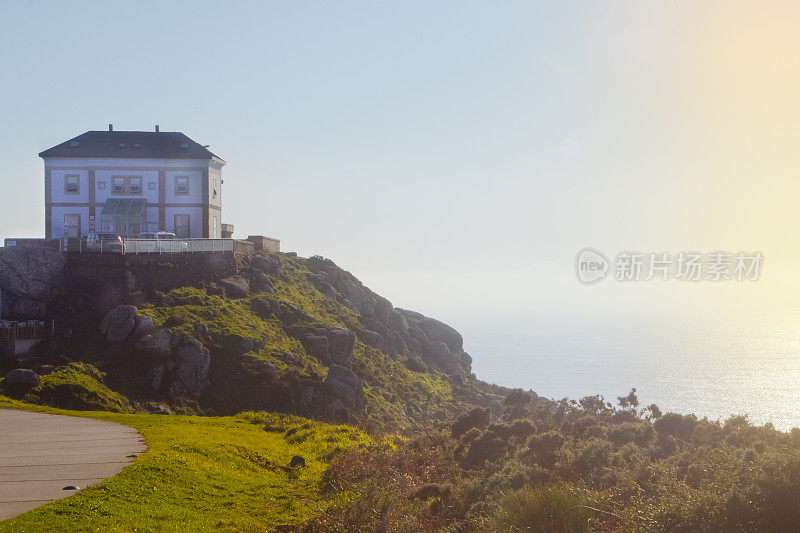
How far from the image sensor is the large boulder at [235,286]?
180 ft

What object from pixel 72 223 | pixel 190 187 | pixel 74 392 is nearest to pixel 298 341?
pixel 74 392

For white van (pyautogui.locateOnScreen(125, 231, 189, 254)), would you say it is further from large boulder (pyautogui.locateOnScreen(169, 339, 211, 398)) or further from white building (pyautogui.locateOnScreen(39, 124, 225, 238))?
white building (pyautogui.locateOnScreen(39, 124, 225, 238))

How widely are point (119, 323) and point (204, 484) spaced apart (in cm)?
2566

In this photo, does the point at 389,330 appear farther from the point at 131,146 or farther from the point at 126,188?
the point at 131,146

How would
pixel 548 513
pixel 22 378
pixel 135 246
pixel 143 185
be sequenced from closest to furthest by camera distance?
1. pixel 548 513
2. pixel 22 378
3. pixel 135 246
4. pixel 143 185

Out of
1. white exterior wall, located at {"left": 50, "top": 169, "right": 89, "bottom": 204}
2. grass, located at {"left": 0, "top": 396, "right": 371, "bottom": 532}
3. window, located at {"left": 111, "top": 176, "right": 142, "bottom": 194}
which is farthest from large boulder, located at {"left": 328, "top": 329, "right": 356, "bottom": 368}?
white exterior wall, located at {"left": 50, "top": 169, "right": 89, "bottom": 204}

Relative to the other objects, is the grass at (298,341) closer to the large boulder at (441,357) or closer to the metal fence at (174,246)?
the metal fence at (174,246)

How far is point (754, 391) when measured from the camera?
103 m

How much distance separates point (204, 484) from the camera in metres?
22.2

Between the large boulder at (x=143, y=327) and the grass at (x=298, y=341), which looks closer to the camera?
the large boulder at (x=143, y=327)

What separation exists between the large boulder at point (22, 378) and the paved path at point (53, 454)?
4651 mm

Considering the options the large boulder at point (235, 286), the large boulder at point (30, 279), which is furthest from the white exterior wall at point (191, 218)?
the large boulder at point (30, 279)

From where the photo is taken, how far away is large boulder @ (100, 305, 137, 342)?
44.2m

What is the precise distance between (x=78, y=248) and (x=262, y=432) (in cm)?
2499
